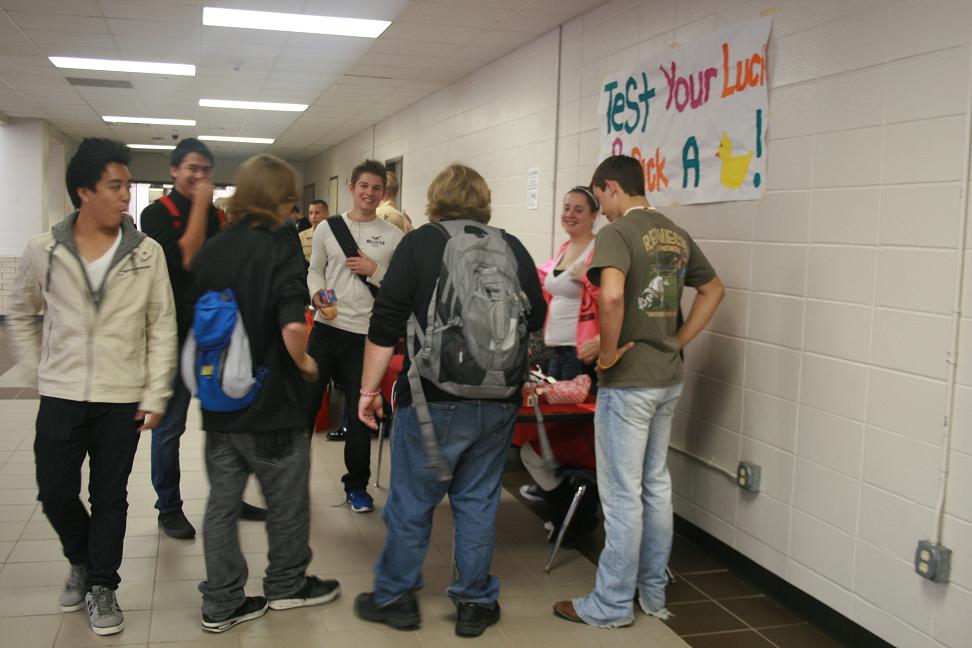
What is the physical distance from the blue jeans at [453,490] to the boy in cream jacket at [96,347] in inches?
31.2

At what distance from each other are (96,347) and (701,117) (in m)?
2.57

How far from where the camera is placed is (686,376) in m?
3.89

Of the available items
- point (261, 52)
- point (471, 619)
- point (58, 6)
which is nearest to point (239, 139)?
point (261, 52)

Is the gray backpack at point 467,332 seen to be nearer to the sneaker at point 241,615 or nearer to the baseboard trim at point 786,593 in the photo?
the sneaker at point 241,615

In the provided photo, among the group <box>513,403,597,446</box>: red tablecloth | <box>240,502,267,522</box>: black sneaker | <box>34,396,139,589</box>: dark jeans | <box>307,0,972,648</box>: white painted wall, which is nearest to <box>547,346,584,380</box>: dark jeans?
<box>513,403,597,446</box>: red tablecloth

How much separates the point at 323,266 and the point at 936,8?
265 centimetres

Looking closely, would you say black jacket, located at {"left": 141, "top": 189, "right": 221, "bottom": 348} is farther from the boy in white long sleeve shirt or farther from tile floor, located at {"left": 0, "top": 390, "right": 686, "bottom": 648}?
tile floor, located at {"left": 0, "top": 390, "right": 686, "bottom": 648}

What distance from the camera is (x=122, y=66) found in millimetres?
7480

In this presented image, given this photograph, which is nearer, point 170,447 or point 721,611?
point 721,611

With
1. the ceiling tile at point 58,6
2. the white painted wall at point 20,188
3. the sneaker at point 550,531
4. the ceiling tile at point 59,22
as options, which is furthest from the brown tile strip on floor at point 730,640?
the white painted wall at point 20,188

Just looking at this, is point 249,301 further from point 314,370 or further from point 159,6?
point 159,6

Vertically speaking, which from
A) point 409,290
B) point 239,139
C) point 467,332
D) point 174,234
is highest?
point 239,139

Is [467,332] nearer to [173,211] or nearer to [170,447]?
[173,211]

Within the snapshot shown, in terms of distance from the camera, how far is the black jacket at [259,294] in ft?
8.65
